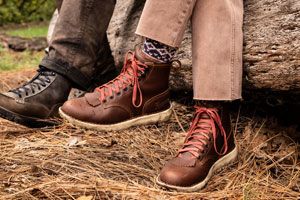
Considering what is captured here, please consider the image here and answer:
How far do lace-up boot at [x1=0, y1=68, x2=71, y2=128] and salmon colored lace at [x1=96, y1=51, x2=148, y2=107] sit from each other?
0.26 metres

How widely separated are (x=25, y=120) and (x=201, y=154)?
0.82 meters

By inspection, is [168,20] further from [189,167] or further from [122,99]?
[189,167]

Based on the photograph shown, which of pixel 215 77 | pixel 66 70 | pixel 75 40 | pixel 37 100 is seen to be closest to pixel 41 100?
pixel 37 100

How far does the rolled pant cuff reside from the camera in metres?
2.00

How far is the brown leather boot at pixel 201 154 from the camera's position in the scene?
4.82ft

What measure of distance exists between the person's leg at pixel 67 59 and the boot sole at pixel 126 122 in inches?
6.7

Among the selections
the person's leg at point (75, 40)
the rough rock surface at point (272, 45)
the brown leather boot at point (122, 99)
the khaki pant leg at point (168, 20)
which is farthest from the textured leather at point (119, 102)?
the rough rock surface at point (272, 45)

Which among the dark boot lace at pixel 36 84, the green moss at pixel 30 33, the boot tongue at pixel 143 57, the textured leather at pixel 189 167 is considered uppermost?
the boot tongue at pixel 143 57

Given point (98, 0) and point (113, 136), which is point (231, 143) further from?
point (98, 0)

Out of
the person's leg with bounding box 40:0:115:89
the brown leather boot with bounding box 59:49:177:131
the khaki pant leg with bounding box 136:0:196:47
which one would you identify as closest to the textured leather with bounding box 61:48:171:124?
the brown leather boot with bounding box 59:49:177:131

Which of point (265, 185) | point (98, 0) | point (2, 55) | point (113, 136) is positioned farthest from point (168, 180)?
point (2, 55)

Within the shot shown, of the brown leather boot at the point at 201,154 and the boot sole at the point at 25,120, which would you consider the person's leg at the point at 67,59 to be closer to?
the boot sole at the point at 25,120

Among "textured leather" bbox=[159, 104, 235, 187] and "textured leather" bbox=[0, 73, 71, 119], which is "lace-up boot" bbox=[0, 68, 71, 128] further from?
"textured leather" bbox=[159, 104, 235, 187]

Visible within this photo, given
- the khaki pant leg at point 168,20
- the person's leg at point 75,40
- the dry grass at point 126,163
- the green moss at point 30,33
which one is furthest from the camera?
the green moss at point 30,33
